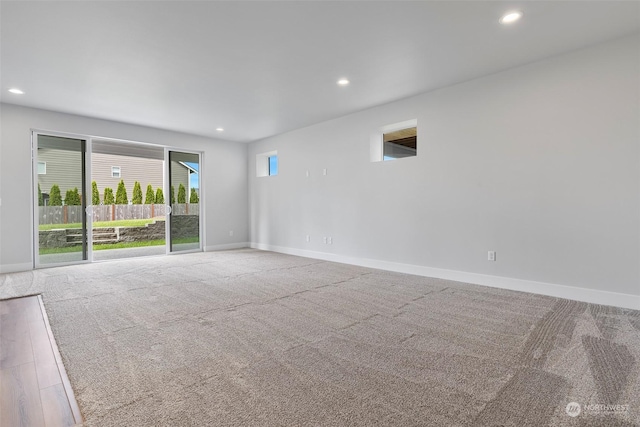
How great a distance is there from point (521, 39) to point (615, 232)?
6.95 feet

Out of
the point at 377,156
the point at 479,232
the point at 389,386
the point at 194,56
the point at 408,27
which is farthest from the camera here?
the point at 377,156

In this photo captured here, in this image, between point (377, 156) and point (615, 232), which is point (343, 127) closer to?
point (377, 156)

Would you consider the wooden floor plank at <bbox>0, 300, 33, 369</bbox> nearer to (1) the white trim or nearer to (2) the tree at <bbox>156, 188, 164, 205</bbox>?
(2) the tree at <bbox>156, 188, 164, 205</bbox>

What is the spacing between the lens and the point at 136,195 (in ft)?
25.7

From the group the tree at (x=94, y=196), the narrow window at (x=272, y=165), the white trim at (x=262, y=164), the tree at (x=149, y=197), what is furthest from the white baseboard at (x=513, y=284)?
the tree at (x=149, y=197)

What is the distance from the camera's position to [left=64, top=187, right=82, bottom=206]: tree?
5.30 metres

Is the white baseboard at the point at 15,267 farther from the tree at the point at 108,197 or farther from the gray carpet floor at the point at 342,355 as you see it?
the tree at the point at 108,197

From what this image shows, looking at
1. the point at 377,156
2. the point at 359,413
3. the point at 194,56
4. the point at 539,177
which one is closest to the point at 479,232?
the point at 539,177

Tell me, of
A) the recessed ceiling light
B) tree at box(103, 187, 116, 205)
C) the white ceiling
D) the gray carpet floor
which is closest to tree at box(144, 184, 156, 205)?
tree at box(103, 187, 116, 205)

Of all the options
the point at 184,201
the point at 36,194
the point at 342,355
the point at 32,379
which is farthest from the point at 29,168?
the point at 342,355

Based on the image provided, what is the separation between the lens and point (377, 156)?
5.16m

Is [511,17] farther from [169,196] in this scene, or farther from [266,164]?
[169,196]

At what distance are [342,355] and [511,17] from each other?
3.10 metres

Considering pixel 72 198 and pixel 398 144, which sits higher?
pixel 398 144
